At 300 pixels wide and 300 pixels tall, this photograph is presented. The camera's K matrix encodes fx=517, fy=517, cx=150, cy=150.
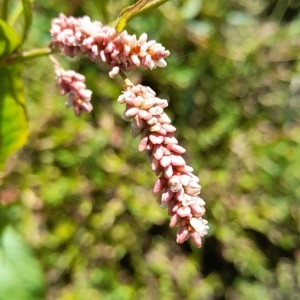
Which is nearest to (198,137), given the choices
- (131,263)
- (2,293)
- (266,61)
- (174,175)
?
(266,61)

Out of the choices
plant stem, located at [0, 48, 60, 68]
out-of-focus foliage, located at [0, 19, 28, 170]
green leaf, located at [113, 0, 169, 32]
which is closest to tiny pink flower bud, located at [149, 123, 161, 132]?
green leaf, located at [113, 0, 169, 32]

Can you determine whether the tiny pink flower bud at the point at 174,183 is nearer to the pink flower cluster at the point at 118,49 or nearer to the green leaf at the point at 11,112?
the pink flower cluster at the point at 118,49

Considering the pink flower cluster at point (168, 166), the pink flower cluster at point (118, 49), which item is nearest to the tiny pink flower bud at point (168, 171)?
the pink flower cluster at point (168, 166)

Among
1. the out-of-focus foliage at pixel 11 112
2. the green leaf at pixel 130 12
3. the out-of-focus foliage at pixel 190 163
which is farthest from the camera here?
the out-of-focus foliage at pixel 190 163

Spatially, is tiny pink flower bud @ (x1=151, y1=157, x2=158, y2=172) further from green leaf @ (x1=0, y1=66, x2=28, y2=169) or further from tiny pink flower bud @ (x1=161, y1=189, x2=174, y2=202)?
green leaf @ (x1=0, y1=66, x2=28, y2=169)

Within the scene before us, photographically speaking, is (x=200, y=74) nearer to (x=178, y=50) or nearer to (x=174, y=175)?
(x=178, y=50)

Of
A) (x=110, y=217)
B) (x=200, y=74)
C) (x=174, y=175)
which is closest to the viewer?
(x=174, y=175)

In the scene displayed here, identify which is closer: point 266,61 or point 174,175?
point 174,175
